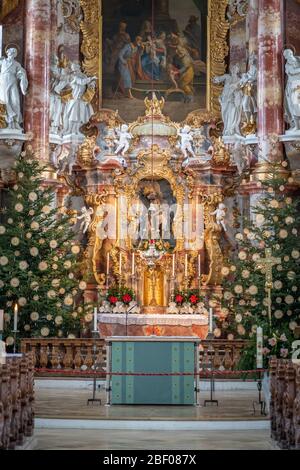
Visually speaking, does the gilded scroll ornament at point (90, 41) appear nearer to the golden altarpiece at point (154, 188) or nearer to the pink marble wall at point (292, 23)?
the golden altarpiece at point (154, 188)

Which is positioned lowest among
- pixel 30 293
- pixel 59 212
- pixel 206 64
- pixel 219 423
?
pixel 219 423

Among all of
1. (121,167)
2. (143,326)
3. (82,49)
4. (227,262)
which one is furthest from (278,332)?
(82,49)

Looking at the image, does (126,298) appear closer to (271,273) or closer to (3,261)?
(3,261)

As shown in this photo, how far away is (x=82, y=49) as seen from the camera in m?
28.7

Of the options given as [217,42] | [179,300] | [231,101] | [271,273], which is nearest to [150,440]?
[271,273]

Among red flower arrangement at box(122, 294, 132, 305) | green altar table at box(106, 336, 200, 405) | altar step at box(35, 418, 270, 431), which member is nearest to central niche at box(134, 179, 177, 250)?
red flower arrangement at box(122, 294, 132, 305)

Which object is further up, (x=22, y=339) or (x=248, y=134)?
(x=248, y=134)

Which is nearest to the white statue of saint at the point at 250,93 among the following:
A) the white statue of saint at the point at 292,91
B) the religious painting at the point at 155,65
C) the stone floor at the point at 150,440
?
the white statue of saint at the point at 292,91

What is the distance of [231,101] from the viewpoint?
27906mm

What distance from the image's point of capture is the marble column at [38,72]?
26.5m

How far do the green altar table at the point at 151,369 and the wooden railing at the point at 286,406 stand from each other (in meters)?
3.64

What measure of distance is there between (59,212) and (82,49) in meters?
4.73

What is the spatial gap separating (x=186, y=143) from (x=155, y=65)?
248 centimetres
